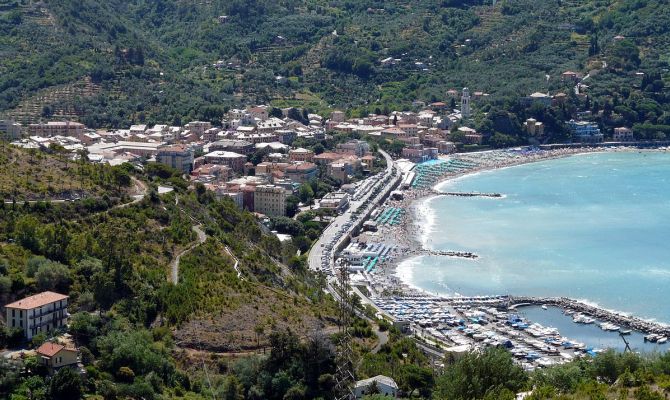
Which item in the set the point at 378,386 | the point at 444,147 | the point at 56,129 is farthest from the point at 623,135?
the point at 378,386

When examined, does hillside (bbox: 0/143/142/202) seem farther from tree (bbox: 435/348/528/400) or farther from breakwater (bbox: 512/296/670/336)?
tree (bbox: 435/348/528/400)

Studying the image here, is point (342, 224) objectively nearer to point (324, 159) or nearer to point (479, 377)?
point (324, 159)

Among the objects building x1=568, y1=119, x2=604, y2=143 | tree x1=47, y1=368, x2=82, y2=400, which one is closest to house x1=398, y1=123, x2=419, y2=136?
building x1=568, y1=119, x2=604, y2=143

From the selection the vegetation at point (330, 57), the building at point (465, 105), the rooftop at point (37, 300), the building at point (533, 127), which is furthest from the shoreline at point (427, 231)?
the rooftop at point (37, 300)

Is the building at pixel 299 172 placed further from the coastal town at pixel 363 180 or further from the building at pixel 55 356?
the building at pixel 55 356

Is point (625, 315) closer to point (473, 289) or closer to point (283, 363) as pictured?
point (473, 289)

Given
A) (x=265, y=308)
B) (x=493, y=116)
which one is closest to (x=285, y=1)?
(x=493, y=116)

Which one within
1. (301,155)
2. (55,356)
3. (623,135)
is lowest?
(301,155)

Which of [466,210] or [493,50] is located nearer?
[466,210]
